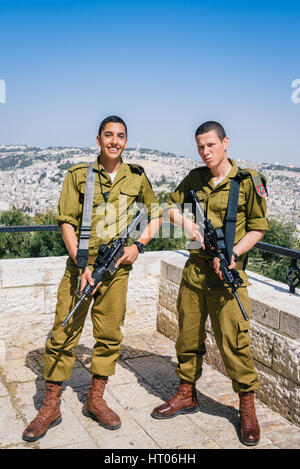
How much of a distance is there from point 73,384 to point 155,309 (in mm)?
1487

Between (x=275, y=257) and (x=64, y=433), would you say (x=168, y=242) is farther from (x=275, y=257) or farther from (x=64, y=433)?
(x=64, y=433)

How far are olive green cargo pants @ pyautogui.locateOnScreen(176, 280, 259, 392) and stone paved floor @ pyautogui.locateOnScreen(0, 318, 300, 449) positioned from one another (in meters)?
0.40

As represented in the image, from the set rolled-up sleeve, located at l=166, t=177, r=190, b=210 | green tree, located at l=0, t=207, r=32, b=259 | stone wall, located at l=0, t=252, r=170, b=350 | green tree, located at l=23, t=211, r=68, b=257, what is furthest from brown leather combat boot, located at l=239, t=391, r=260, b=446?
green tree, located at l=0, t=207, r=32, b=259

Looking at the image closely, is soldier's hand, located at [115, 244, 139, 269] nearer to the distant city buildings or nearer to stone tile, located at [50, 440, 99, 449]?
stone tile, located at [50, 440, 99, 449]

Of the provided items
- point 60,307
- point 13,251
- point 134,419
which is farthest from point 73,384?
point 13,251

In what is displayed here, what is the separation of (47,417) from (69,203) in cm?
A: 145

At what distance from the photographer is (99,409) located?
3297 mm

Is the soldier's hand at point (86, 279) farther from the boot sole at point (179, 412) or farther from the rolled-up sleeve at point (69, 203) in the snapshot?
the boot sole at point (179, 412)

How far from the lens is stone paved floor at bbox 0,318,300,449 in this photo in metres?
3.09

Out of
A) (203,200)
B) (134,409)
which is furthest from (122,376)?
(203,200)

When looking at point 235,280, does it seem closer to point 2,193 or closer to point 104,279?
point 104,279

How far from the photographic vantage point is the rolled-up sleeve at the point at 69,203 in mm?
3160
